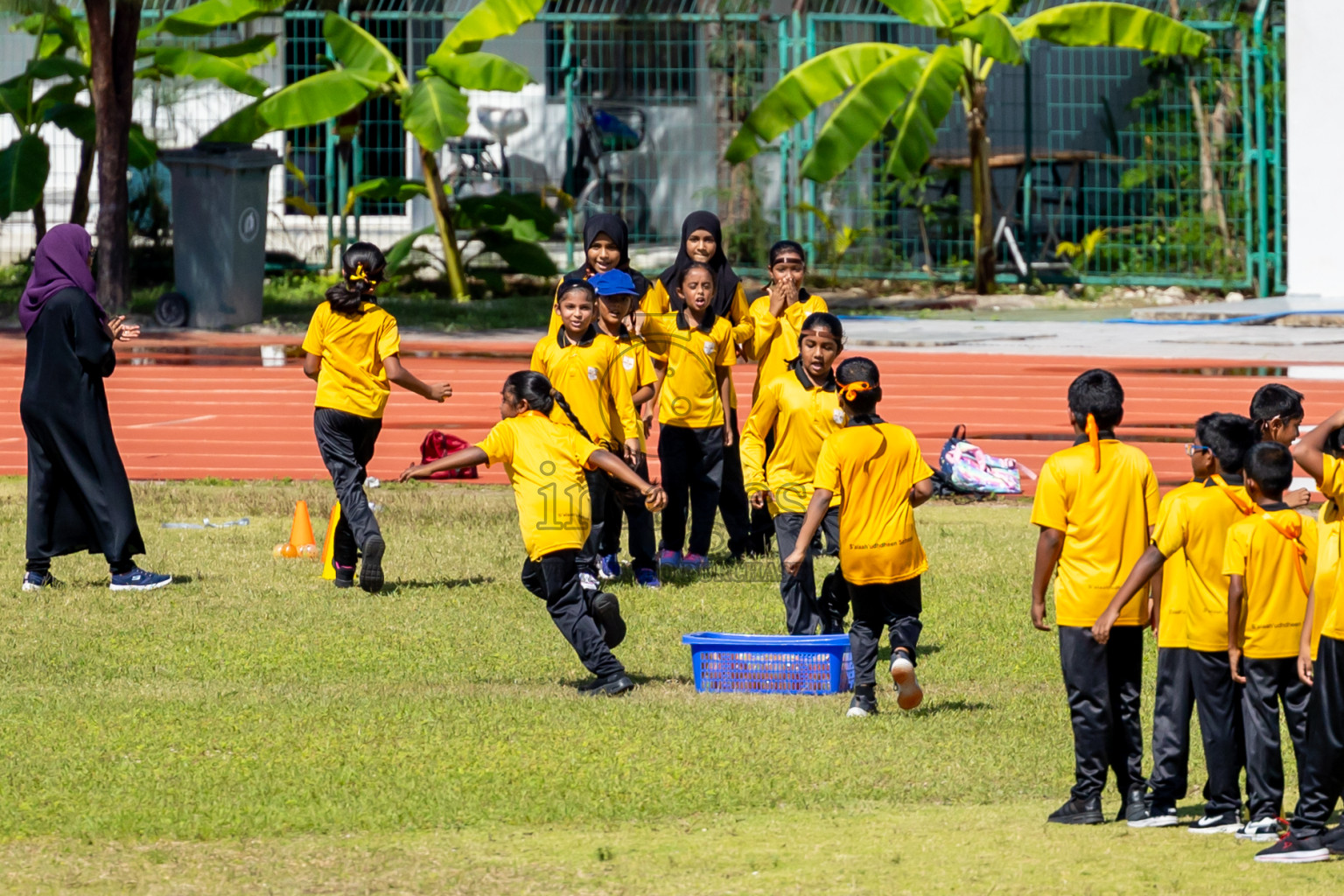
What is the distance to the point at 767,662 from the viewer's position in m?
8.20

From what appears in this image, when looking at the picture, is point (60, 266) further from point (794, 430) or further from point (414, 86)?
point (414, 86)

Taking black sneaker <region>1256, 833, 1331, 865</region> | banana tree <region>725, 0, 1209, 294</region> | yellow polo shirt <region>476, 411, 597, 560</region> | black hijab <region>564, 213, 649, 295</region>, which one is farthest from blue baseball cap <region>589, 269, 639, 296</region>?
banana tree <region>725, 0, 1209, 294</region>

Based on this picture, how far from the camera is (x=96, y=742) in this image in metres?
7.35

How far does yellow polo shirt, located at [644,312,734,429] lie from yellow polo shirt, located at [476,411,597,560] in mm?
2658

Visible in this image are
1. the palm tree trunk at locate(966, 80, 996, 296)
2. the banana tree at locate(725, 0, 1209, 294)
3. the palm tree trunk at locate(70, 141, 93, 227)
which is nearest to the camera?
the banana tree at locate(725, 0, 1209, 294)

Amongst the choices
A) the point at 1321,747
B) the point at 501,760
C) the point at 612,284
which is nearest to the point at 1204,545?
the point at 1321,747

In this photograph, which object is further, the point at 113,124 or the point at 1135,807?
the point at 113,124

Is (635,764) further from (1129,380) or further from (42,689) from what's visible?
(1129,380)

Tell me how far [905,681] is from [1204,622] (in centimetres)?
150

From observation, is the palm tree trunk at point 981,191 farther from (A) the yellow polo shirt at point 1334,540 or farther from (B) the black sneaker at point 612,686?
(A) the yellow polo shirt at point 1334,540

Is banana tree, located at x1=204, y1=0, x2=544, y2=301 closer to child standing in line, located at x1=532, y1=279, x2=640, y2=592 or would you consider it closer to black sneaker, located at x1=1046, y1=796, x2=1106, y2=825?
child standing in line, located at x1=532, y1=279, x2=640, y2=592

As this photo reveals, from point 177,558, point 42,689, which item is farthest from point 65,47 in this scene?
point 42,689

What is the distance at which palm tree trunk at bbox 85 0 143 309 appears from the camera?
22.0 meters

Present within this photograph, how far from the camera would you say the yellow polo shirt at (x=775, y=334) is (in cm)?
1091
